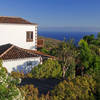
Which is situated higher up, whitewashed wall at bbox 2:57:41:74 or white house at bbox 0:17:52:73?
white house at bbox 0:17:52:73

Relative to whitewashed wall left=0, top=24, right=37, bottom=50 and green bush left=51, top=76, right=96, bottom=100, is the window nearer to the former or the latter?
whitewashed wall left=0, top=24, right=37, bottom=50

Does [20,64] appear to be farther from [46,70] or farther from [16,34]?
[16,34]

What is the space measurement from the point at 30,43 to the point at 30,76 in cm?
1069

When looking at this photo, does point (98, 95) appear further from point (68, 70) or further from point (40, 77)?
point (68, 70)

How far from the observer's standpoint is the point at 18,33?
24.9 meters

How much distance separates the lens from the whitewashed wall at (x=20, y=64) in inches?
711

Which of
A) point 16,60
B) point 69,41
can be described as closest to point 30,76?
point 16,60

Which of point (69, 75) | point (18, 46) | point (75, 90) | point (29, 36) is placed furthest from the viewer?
point (29, 36)

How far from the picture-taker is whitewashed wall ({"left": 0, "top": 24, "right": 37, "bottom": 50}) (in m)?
23.7

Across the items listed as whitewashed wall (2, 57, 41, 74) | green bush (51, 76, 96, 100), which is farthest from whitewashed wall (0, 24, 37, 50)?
green bush (51, 76, 96, 100)

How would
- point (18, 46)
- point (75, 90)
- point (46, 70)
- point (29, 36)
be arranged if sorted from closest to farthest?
point (75, 90) < point (46, 70) < point (18, 46) < point (29, 36)

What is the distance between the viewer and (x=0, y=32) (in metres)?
23.4

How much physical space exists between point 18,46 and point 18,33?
1.80 metres

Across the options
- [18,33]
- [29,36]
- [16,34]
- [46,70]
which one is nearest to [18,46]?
[16,34]
